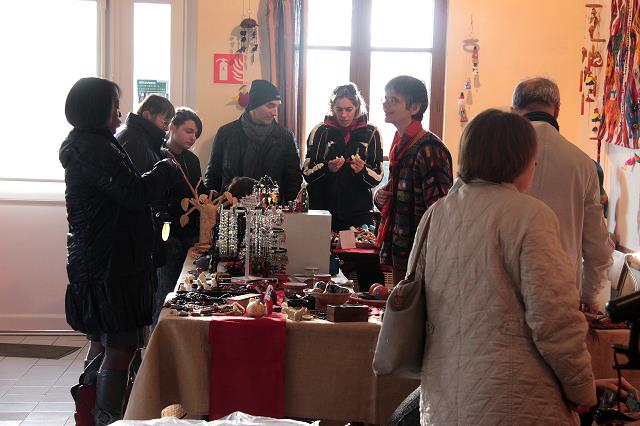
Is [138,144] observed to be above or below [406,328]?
above

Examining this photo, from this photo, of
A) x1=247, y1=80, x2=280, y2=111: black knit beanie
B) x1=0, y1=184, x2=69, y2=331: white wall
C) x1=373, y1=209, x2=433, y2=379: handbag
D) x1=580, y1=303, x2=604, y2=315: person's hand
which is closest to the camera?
x1=373, y1=209, x2=433, y2=379: handbag

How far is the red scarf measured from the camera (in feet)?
12.0

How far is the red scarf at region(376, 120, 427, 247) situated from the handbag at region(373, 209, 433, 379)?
1525 mm

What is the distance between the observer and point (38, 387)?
470cm

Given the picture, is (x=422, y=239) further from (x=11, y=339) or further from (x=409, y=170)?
Result: (x=11, y=339)

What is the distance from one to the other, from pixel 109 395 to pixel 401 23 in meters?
3.97

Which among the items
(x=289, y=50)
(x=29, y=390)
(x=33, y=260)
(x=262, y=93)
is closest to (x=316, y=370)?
(x=29, y=390)

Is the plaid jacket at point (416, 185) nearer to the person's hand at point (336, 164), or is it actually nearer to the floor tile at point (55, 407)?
the person's hand at point (336, 164)

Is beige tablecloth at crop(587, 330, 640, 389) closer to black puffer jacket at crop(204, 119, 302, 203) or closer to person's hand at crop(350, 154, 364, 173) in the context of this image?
person's hand at crop(350, 154, 364, 173)

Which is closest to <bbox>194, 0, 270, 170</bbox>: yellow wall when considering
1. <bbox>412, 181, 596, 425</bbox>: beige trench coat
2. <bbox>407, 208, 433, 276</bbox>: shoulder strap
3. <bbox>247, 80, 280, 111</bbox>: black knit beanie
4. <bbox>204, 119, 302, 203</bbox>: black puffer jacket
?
<bbox>204, 119, 302, 203</bbox>: black puffer jacket

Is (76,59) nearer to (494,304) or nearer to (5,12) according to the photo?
(5,12)

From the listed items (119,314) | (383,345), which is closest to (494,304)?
(383,345)

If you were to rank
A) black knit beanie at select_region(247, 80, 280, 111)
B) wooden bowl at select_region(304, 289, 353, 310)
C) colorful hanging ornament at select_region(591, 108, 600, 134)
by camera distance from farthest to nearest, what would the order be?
colorful hanging ornament at select_region(591, 108, 600, 134) → black knit beanie at select_region(247, 80, 280, 111) → wooden bowl at select_region(304, 289, 353, 310)

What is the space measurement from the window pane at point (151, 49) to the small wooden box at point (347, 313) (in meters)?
3.53
